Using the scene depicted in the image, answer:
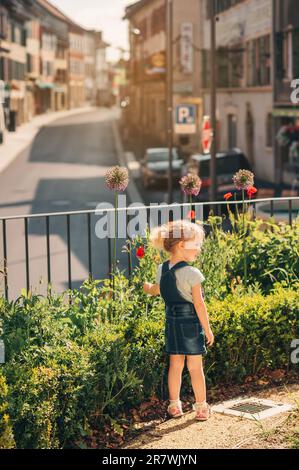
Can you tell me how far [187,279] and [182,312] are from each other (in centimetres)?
23

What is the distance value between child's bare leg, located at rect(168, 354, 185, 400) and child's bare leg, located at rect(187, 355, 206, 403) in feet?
0.19

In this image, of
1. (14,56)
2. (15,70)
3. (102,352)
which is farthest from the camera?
(15,70)

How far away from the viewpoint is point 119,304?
7.45 meters

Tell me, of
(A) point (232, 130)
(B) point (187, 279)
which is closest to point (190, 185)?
(B) point (187, 279)

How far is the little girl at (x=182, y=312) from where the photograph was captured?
6.76 m

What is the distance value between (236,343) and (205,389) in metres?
0.56

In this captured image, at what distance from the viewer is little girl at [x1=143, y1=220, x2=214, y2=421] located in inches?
266

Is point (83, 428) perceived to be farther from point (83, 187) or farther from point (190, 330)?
point (83, 187)

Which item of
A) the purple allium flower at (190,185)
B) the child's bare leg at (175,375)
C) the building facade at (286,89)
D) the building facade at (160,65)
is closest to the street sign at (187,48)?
the building facade at (160,65)

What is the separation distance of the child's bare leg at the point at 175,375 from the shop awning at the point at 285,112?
2524 cm

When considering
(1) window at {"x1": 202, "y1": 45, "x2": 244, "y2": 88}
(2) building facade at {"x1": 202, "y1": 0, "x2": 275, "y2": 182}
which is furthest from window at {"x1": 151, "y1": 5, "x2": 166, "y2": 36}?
(1) window at {"x1": 202, "y1": 45, "x2": 244, "y2": 88}

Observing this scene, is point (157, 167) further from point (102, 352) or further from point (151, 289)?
point (102, 352)

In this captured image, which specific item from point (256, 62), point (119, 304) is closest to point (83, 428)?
point (119, 304)

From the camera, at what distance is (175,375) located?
689 cm
